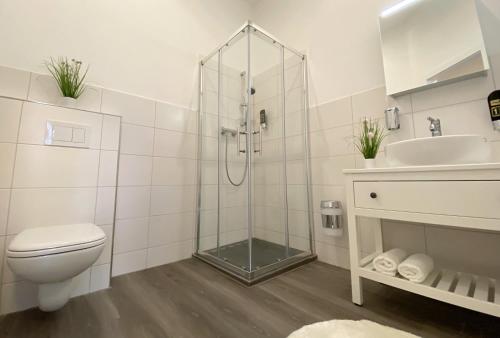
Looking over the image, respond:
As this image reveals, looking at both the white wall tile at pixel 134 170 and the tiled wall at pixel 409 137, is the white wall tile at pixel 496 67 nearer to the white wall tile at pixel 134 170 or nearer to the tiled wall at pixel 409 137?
the tiled wall at pixel 409 137

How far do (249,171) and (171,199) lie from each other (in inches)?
28.5

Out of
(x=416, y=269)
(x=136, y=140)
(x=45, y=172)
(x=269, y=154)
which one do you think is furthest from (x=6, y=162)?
(x=416, y=269)

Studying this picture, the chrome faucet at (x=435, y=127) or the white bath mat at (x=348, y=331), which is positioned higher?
the chrome faucet at (x=435, y=127)

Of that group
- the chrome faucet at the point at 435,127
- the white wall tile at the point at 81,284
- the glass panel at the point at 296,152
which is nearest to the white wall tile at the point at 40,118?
the white wall tile at the point at 81,284

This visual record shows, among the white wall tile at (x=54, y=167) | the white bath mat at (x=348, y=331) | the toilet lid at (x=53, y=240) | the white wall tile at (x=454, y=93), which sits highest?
the white wall tile at (x=454, y=93)

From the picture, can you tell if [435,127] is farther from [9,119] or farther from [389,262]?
[9,119]

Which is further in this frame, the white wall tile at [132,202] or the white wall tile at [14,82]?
the white wall tile at [132,202]

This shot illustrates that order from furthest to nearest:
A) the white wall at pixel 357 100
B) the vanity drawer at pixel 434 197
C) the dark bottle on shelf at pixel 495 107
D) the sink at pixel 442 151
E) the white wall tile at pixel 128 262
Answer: the white wall tile at pixel 128 262, the white wall at pixel 357 100, the dark bottle on shelf at pixel 495 107, the sink at pixel 442 151, the vanity drawer at pixel 434 197

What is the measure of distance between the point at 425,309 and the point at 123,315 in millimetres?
1505

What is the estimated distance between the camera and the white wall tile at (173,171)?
176 centimetres

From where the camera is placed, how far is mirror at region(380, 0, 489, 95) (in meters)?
1.17

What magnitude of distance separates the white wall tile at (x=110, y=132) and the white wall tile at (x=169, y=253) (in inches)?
32.7

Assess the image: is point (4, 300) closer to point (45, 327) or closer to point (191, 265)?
point (45, 327)

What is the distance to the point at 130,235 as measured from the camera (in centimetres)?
160
